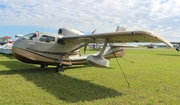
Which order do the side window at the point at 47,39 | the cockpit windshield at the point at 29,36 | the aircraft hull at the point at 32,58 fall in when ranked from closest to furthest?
the aircraft hull at the point at 32,58 → the cockpit windshield at the point at 29,36 → the side window at the point at 47,39

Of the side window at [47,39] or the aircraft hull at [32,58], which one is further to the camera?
the side window at [47,39]

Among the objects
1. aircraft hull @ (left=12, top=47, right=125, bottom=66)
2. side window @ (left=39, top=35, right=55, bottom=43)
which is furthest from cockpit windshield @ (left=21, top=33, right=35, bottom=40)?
aircraft hull @ (left=12, top=47, right=125, bottom=66)

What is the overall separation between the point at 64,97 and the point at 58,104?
0.60m

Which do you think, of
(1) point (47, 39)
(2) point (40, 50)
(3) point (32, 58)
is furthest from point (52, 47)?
(3) point (32, 58)

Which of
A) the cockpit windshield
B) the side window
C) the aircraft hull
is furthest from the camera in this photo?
the side window

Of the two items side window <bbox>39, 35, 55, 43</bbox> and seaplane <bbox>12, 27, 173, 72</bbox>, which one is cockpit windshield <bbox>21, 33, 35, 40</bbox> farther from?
side window <bbox>39, 35, 55, 43</bbox>

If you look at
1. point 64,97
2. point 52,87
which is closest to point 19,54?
point 52,87

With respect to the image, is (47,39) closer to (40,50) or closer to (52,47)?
(52,47)

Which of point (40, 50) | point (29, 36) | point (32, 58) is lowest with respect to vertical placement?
point (32, 58)

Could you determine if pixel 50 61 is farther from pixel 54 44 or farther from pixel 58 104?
pixel 58 104

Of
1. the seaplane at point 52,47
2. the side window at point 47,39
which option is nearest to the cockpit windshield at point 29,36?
the seaplane at point 52,47

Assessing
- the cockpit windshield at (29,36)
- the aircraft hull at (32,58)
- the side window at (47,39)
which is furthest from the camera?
the side window at (47,39)

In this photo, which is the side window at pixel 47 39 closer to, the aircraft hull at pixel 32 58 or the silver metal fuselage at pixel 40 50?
the silver metal fuselage at pixel 40 50

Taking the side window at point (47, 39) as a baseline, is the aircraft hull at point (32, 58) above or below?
below
